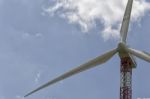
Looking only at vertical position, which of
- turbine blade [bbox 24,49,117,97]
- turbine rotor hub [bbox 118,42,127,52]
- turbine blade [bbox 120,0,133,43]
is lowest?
turbine blade [bbox 24,49,117,97]

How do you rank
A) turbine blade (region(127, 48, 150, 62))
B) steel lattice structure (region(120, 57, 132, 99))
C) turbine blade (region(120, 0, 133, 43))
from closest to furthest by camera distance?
turbine blade (region(127, 48, 150, 62)) < turbine blade (region(120, 0, 133, 43)) < steel lattice structure (region(120, 57, 132, 99))

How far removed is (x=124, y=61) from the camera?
12800cm

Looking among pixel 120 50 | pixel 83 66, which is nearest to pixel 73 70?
pixel 83 66

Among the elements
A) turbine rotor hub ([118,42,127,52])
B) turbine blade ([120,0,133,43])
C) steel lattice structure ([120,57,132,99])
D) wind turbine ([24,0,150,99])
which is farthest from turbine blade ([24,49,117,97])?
steel lattice structure ([120,57,132,99])

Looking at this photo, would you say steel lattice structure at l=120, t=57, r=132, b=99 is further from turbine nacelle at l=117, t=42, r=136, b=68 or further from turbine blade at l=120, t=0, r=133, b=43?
turbine blade at l=120, t=0, r=133, b=43

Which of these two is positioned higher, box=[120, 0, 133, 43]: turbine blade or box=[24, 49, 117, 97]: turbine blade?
box=[120, 0, 133, 43]: turbine blade

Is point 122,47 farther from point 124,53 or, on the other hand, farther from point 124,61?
point 124,61

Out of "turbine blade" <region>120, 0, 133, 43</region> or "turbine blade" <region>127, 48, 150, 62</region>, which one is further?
"turbine blade" <region>120, 0, 133, 43</region>

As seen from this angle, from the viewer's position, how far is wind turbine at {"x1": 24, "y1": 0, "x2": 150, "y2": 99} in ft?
394

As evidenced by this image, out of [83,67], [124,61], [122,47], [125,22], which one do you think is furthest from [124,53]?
[83,67]

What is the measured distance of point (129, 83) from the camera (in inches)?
4995

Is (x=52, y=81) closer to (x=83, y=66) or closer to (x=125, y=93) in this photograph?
(x=83, y=66)

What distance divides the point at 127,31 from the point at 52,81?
19881 millimetres

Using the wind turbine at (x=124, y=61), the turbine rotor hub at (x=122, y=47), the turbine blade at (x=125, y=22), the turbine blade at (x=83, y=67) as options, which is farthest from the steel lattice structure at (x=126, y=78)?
the turbine blade at (x=83, y=67)
